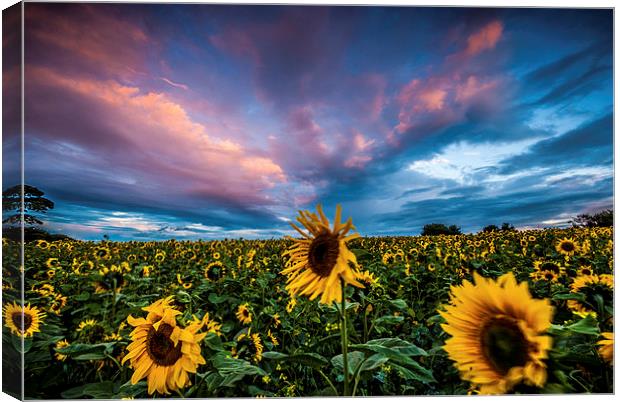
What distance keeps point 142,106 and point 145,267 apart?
32.9 inches

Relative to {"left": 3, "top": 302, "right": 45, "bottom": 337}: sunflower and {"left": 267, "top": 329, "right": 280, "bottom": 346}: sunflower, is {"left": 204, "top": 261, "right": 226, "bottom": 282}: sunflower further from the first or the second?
{"left": 3, "top": 302, "right": 45, "bottom": 337}: sunflower

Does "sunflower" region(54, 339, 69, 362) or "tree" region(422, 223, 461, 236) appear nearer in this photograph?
"sunflower" region(54, 339, 69, 362)

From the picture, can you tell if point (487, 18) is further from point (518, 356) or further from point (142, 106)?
point (518, 356)

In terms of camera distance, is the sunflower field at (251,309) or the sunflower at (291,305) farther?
the sunflower at (291,305)

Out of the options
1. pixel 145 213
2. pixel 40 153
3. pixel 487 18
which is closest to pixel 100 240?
pixel 145 213

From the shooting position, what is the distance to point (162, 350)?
1.45 metres

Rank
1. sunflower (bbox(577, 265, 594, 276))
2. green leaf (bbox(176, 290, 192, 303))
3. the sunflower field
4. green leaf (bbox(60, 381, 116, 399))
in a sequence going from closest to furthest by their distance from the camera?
the sunflower field < green leaf (bbox(60, 381, 116, 399)) < green leaf (bbox(176, 290, 192, 303)) < sunflower (bbox(577, 265, 594, 276))

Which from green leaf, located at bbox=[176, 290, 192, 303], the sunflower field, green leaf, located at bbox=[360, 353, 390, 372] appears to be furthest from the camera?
green leaf, located at bbox=[176, 290, 192, 303]

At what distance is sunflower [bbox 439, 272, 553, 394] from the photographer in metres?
0.72

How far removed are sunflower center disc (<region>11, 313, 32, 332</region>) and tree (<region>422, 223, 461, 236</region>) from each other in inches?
75.5

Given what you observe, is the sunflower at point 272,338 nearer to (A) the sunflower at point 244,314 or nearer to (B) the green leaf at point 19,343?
(A) the sunflower at point 244,314

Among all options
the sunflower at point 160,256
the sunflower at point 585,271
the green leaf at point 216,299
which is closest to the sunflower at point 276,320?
the green leaf at point 216,299

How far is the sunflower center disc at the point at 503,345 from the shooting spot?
29.6 inches

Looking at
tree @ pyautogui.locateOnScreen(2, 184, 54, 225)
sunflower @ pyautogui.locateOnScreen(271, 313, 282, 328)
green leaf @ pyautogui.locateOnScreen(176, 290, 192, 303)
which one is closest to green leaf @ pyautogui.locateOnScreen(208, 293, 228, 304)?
green leaf @ pyautogui.locateOnScreen(176, 290, 192, 303)
